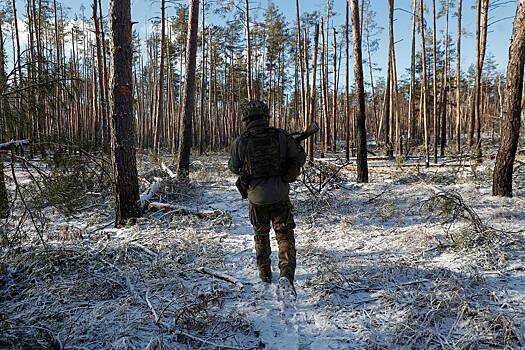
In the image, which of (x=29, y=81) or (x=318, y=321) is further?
(x=29, y=81)

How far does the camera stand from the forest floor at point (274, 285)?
8.26ft

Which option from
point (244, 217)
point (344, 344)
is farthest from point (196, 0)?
point (344, 344)

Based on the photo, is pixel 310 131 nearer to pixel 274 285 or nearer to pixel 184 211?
pixel 274 285

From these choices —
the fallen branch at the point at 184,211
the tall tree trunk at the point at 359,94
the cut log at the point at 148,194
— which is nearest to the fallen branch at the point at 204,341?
the fallen branch at the point at 184,211

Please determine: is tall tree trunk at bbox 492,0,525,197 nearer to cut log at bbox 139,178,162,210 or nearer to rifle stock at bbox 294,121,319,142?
rifle stock at bbox 294,121,319,142

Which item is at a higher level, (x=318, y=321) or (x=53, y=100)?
(x=53, y=100)

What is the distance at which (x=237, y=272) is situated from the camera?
3848 millimetres

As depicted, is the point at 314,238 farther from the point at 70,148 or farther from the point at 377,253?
the point at 70,148

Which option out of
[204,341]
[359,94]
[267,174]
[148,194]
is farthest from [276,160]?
[359,94]

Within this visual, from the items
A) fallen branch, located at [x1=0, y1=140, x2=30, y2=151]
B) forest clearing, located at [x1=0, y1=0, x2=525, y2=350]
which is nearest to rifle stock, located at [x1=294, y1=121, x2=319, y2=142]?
forest clearing, located at [x1=0, y1=0, x2=525, y2=350]

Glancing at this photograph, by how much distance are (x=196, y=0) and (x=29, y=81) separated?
286 inches

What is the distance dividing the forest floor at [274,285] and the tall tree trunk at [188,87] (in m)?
3.98

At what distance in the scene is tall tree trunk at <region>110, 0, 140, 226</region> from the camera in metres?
5.46

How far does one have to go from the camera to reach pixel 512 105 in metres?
5.81
